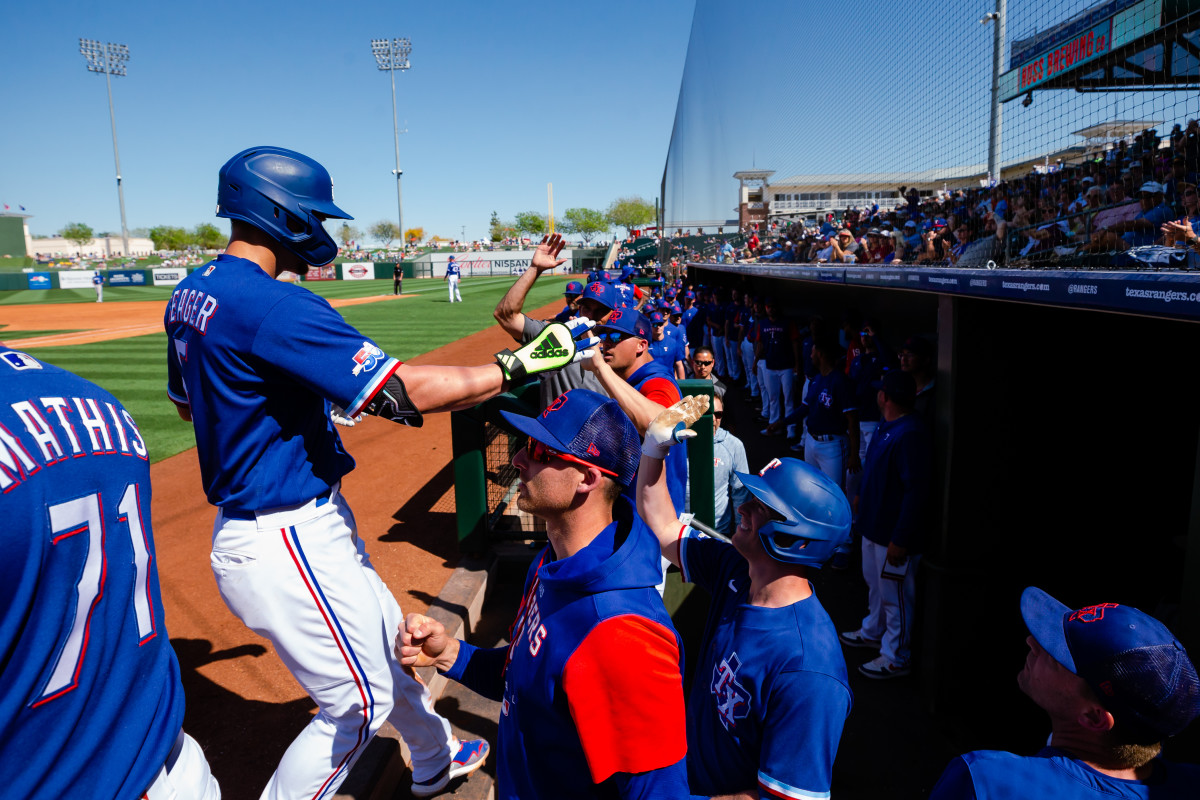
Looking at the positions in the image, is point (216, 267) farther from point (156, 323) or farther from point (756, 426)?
point (156, 323)

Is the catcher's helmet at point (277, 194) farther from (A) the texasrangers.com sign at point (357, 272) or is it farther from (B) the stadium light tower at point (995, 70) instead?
(A) the texasrangers.com sign at point (357, 272)

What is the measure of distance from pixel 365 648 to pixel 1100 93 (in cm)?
468

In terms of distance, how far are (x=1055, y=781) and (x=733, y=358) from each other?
36.3 feet

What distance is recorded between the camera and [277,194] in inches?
79.0

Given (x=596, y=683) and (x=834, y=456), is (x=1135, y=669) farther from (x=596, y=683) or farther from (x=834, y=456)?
(x=834, y=456)

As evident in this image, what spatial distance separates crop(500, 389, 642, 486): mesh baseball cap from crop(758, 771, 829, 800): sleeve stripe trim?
0.74 meters

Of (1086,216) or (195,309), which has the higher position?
(1086,216)

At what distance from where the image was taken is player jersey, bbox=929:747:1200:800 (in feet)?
4.57

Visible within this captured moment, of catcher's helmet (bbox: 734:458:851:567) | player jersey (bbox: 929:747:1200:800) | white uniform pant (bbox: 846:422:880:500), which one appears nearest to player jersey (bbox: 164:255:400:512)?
catcher's helmet (bbox: 734:458:851:567)

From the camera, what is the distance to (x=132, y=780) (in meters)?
1.35

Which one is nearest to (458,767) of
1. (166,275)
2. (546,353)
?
(546,353)

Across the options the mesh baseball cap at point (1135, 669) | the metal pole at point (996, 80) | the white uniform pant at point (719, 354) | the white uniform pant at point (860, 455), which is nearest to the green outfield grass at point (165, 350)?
the white uniform pant at point (719, 354)


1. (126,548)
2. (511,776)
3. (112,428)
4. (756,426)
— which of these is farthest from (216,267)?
(756,426)

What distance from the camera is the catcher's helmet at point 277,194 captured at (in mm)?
2006
